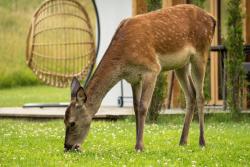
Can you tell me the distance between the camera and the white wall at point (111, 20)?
59.8ft

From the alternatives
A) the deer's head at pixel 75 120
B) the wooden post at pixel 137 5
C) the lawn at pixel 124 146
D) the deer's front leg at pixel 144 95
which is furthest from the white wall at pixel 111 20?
the deer's head at pixel 75 120

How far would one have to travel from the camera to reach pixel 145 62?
10.2 meters

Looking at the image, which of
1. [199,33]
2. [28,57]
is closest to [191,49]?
[199,33]

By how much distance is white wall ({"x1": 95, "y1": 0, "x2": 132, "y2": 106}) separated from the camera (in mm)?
18219

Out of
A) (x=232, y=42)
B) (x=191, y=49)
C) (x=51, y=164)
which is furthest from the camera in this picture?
(x=232, y=42)

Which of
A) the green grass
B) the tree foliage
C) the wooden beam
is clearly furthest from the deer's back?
the green grass

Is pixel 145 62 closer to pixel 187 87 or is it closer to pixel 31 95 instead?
pixel 187 87

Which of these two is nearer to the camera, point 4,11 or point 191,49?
point 191,49

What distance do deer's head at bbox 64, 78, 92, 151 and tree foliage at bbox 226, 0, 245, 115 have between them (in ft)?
18.7

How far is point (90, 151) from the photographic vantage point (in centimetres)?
1022

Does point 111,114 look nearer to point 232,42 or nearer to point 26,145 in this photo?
point 232,42

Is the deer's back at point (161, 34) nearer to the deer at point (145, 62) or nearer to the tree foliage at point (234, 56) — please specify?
the deer at point (145, 62)

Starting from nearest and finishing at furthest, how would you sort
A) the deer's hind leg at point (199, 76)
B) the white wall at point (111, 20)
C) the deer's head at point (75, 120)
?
the deer's head at point (75, 120), the deer's hind leg at point (199, 76), the white wall at point (111, 20)

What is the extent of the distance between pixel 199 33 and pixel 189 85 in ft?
2.32
